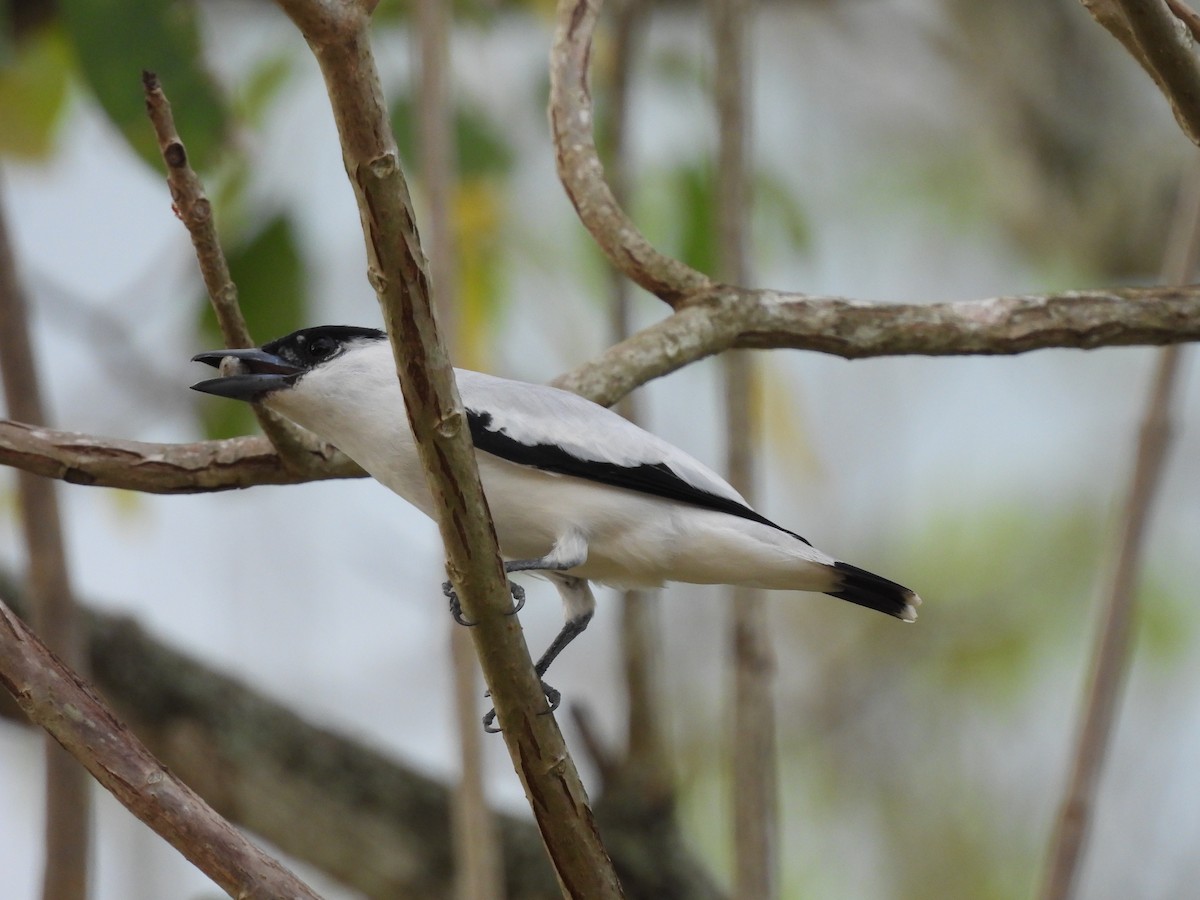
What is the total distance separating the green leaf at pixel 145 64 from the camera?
2.21 metres

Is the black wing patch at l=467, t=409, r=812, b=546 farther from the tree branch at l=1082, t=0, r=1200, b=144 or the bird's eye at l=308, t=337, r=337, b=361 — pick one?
the tree branch at l=1082, t=0, r=1200, b=144

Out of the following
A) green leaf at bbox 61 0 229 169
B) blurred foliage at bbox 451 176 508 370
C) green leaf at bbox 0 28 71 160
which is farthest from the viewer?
blurred foliage at bbox 451 176 508 370

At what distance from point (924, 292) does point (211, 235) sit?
4050 mm

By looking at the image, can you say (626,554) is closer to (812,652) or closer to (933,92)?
(812,652)

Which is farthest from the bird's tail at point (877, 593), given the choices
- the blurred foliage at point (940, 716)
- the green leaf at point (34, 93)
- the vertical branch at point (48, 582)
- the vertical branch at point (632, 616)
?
the blurred foliage at point (940, 716)

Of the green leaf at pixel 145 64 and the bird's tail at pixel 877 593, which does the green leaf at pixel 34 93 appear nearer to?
the green leaf at pixel 145 64

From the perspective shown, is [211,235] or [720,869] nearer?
[211,235]

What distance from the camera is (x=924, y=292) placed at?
200 inches

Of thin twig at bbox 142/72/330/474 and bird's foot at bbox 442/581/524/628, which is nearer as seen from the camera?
thin twig at bbox 142/72/330/474

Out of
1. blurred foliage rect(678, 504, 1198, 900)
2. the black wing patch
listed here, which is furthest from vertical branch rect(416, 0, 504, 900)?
blurred foliage rect(678, 504, 1198, 900)

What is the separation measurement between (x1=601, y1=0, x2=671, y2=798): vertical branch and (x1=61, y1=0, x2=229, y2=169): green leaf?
73 centimetres

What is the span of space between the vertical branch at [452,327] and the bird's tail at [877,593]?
1.62 feet

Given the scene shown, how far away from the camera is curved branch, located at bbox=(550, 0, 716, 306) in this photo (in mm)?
1778

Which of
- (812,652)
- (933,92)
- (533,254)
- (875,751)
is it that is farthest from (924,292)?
(533,254)
